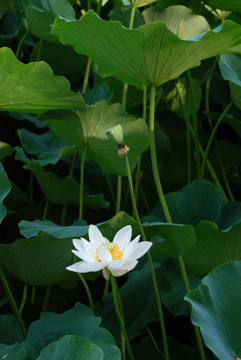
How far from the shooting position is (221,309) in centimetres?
85

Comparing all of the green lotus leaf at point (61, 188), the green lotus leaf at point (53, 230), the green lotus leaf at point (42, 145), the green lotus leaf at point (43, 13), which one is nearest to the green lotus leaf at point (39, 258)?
the green lotus leaf at point (53, 230)

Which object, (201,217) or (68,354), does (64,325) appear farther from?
(201,217)

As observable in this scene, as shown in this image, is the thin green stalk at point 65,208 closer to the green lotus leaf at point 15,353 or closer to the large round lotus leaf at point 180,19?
the large round lotus leaf at point 180,19

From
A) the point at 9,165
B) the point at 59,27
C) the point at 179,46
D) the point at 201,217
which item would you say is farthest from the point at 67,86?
the point at 9,165

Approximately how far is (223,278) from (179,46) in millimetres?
378

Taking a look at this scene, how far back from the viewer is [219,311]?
850mm

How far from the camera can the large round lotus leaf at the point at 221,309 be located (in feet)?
2.60

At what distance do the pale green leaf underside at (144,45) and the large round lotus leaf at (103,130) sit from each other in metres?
0.11

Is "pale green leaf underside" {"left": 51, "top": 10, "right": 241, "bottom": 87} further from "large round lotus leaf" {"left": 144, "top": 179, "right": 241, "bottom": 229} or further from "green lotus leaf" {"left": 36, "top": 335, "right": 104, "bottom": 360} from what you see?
"green lotus leaf" {"left": 36, "top": 335, "right": 104, "bottom": 360}

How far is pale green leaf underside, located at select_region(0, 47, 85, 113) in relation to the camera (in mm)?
1010

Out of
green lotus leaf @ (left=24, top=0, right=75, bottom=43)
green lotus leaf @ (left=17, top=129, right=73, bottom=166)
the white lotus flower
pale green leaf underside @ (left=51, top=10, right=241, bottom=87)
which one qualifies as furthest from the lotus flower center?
green lotus leaf @ (left=24, top=0, right=75, bottom=43)

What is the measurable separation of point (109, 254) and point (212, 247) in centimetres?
34

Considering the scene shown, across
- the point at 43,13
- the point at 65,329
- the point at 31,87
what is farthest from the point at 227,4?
the point at 65,329

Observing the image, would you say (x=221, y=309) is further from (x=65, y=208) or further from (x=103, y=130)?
(x=65, y=208)
